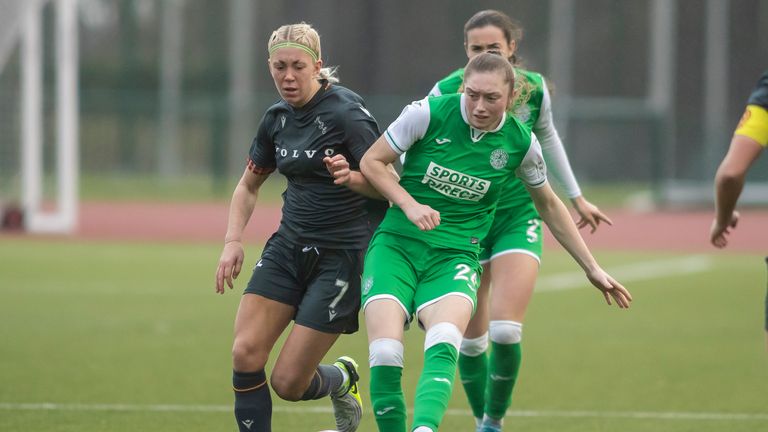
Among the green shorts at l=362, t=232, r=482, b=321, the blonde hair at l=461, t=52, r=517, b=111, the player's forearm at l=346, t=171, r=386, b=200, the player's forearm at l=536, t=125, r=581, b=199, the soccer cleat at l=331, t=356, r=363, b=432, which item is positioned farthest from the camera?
the player's forearm at l=536, t=125, r=581, b=199

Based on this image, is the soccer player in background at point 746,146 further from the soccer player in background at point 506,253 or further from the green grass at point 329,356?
the green grass at point 329,356

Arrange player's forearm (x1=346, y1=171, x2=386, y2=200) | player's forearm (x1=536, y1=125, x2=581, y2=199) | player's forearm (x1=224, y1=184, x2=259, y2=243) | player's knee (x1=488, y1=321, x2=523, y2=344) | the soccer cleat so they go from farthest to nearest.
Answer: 1. player's forearm (x1=536, y1=125, x2=581, y2=199)
2. the soccer cleat
3. player's knee (x1=488, y1=321, x2=523, y2=344)
4. player's forearm (x1=224, y1=184, x2=259, y2=243)
5. player's forearm (x1=346, y1=171, x2=386, y2=200)

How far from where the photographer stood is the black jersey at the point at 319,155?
570cm

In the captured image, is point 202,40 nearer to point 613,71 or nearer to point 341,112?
point 613,71

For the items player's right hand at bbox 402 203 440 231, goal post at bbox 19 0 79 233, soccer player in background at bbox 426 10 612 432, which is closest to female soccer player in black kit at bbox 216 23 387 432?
player's right hand at bbox 402 203 440 231

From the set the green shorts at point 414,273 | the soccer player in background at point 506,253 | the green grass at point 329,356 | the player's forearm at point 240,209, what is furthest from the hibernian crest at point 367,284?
the green grass at point 329,356

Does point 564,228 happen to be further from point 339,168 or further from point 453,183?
point 339,168

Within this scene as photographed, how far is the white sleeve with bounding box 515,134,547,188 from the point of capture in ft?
18.2

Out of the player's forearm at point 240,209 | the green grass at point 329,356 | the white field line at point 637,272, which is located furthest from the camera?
the white field line at point 637,272

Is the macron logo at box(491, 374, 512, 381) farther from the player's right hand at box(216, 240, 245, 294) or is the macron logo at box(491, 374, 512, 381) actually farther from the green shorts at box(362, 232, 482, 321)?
the player's right hand at box(216, 240, 245, 294)

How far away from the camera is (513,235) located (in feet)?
21.1

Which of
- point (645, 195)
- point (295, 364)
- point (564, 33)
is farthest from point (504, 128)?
point (564, 33)

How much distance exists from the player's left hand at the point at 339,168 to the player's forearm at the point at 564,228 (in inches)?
37.6

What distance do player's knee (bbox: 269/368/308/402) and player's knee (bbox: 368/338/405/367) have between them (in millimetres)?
743
